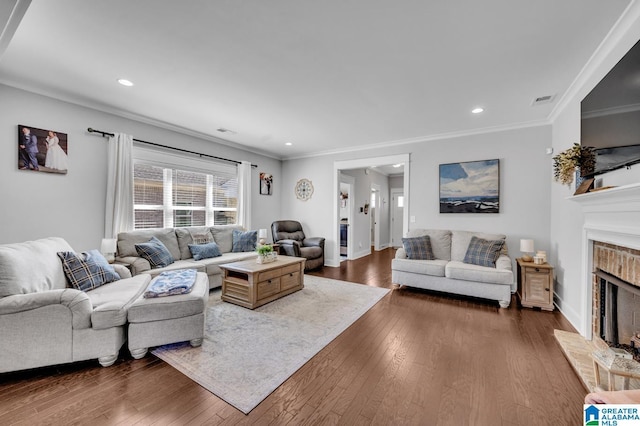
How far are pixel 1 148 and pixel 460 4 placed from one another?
4636 millimetres

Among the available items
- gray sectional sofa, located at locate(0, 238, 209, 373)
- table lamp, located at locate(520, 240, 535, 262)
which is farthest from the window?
table lamp, located at locate(520, 240, 535, 262)

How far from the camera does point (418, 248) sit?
423 cm

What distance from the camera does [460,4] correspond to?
5.65 feet

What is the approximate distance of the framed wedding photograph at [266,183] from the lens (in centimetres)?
611

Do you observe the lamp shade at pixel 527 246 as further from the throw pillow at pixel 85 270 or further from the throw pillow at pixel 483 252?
the throw pillow at pixel 85 270

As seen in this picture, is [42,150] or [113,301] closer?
[113,301]

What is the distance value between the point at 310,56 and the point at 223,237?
3507 mm

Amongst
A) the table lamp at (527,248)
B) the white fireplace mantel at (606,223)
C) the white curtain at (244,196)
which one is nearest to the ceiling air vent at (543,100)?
the white fireplace mantel at (606,223)

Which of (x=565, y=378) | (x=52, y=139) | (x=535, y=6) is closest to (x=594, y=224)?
(x=565, y=378)

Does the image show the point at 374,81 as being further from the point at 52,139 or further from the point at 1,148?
the point at 1,148

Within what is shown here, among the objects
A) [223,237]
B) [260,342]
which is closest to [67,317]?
[260,342]

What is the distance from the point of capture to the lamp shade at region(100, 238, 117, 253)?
3.29m

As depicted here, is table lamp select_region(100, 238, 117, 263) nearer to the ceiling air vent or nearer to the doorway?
the ceiling air vent

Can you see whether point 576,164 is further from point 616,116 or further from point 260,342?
point 260,342
